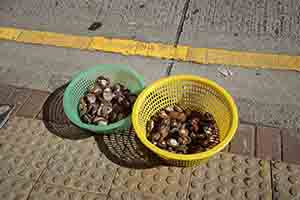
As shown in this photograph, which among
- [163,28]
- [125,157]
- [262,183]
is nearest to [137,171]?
[125,157]

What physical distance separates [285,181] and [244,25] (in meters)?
1.65

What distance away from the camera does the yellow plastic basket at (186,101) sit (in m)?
2.17

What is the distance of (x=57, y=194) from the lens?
2316mm

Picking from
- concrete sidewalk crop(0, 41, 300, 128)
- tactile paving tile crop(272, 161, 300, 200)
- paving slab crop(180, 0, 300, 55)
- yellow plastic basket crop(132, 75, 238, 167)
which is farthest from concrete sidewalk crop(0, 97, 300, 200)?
paving slab crop(180, 0, 300, 55)

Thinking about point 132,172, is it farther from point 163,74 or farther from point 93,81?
point 163,74

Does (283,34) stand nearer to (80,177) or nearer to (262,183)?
(262,183)

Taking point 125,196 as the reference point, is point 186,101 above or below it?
above

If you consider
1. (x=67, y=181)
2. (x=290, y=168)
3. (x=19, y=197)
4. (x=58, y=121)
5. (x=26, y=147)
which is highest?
(x=58, y=121)

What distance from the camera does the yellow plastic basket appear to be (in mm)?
2172

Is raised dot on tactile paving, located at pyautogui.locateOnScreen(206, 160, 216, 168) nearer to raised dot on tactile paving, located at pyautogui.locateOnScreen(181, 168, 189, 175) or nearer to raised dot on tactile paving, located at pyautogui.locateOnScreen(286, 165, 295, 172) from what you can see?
raised dot on tactile paving, located at pyautogui.locateOnScreen(181, 168, 189, 175)

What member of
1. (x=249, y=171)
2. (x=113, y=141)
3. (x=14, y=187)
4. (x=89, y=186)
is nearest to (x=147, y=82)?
(x=113, y=141)

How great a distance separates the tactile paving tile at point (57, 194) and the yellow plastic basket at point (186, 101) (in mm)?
588

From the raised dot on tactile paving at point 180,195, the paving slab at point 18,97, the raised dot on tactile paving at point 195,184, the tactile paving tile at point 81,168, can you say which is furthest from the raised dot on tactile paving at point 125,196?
the paving slab at point 18,97

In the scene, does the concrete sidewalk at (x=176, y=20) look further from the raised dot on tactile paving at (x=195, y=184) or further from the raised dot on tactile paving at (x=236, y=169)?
the raised dot on tactile paving at (x=195, y=184)
